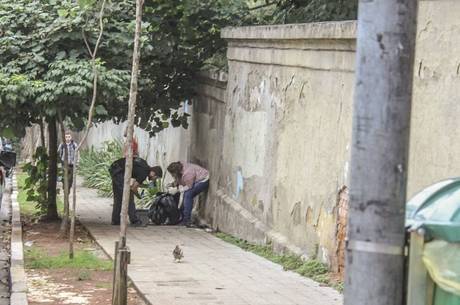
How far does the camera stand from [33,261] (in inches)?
430

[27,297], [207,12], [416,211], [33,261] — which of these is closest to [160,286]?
[27,297]

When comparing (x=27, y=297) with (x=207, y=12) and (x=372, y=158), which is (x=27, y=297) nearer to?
(x=372, y=158)

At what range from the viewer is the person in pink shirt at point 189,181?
50.5 feet

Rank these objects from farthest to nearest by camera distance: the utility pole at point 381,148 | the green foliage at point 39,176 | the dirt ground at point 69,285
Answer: the green foliage at point 39,176
the dirt ground at point 69,285
the utility pole at point 381,148

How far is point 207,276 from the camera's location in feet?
31.9

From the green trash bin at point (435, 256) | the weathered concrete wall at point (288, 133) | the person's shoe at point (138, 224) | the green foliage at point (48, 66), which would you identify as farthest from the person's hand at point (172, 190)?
the green trash bin at point (435, 256)

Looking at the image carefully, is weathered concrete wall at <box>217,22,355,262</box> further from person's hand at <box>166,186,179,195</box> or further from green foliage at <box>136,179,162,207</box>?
green foliage at <box>136,179,162,207</box>

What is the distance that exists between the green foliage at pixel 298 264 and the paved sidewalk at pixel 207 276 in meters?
0.13

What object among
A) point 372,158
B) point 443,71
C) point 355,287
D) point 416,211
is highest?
point 443,71

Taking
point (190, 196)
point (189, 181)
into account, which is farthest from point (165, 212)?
point (189, 181)

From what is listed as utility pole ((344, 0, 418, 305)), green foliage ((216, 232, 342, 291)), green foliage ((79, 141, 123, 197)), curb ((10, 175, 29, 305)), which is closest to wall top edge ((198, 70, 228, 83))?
green foliage ((216, 232, 342, 291))

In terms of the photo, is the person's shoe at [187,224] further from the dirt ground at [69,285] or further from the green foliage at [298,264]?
the dirt ground at [69,285]

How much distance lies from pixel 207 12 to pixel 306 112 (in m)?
5.35

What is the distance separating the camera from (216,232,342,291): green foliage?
9406 mm
